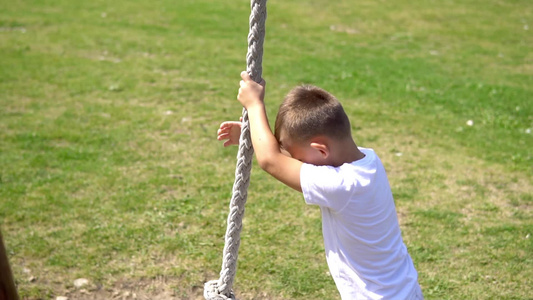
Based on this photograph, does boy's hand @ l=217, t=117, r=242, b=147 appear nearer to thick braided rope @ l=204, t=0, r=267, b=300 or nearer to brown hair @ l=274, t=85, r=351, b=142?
thick braided rope @ l=204, t=0, r=267, b=300

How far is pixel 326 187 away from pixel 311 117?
0.95 ft

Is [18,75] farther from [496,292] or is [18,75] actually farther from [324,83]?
[496,292]

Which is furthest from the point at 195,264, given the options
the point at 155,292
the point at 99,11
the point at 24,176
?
the point at 99,11

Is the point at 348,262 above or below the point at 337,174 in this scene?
below

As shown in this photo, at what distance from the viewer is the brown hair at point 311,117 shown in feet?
7.78

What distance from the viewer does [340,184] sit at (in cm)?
230

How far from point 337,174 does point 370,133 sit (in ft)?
14.3

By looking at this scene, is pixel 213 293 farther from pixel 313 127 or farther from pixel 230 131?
pixel 313 127


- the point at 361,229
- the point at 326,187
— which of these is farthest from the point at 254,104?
the point at 361,229

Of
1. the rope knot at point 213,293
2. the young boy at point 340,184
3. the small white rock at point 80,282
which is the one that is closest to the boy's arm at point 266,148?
the young boy at point 340,184

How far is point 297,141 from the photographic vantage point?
95.9 inches

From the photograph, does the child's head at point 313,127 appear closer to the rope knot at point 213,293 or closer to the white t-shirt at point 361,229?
the white t-shirt at point 361,229

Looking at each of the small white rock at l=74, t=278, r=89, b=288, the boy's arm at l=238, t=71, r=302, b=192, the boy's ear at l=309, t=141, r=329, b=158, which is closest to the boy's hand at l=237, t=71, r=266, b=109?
the boy's arm at l=238, t=71, r=302, b=192

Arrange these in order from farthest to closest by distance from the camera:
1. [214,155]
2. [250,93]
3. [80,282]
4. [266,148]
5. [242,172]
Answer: [214,155], [80,282], [242,172], [250,93], [266,148]
